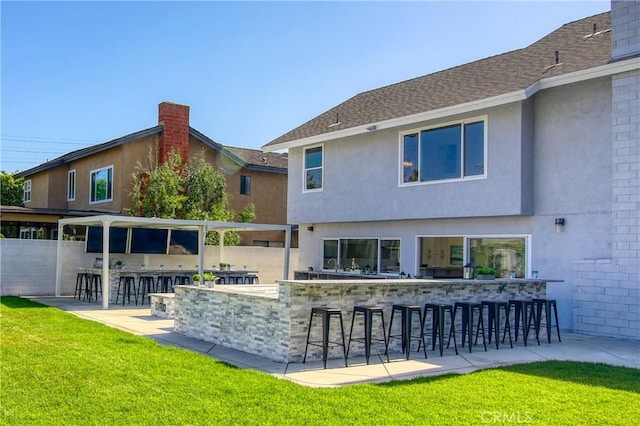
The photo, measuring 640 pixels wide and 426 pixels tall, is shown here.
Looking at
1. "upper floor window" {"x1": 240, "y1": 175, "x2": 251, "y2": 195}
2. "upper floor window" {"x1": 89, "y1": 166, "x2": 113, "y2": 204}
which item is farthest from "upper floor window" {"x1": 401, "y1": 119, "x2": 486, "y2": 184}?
"upper floor window" {"x1": 89, "y1": 166, "x2": 113, "y2": 204}

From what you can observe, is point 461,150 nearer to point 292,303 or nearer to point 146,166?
point 292,303

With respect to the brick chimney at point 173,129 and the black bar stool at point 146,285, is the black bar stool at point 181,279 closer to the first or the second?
the black bar stool at point 146,285

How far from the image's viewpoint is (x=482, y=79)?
14188mm

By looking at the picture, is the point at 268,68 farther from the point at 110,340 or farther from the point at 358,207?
the point at 110,340

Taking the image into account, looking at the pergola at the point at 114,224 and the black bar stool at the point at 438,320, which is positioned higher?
the pergola at the point at 114,224

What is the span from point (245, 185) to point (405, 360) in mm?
18128

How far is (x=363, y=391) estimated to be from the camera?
643cm

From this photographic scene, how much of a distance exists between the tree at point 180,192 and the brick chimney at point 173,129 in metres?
0.33

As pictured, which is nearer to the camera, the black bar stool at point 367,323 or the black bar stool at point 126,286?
the black bar stool at point 367,323

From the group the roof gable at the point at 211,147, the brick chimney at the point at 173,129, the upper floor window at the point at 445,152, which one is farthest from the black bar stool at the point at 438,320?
the roof gable at the point at 211,147

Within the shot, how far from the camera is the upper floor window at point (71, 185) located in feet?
82.8

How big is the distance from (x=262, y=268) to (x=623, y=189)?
13.1 meters

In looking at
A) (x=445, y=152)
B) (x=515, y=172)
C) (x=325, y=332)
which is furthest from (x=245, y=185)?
(x=325, y=332)

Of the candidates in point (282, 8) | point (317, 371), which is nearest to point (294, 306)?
point (317, 371)
